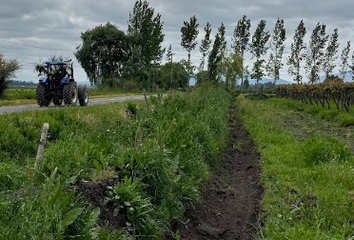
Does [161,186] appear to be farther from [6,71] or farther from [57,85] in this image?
[6,71]

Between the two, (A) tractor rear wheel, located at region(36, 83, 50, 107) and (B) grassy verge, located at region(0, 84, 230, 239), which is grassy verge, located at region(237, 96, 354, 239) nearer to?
(B) grassy verge, located at region(0, 84, 230, 239)

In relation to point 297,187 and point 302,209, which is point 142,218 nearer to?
point 302,209

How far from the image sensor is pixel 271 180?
8.07 m

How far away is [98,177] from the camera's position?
4992 millimetres

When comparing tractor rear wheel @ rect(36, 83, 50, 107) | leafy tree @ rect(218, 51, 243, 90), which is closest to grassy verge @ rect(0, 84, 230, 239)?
tractor rear wheel @ rect(36, 83, 50, 107)

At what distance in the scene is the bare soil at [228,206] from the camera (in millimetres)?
5926

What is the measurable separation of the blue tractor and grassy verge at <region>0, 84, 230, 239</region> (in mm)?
5890

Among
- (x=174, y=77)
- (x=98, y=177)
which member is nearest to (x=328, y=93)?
(x=98, y=177)

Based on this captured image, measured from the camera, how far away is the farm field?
12.4 ft

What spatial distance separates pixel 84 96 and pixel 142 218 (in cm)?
1407

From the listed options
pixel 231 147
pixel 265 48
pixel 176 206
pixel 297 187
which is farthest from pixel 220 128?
pixel 265 48

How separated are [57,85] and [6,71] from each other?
33.0ft

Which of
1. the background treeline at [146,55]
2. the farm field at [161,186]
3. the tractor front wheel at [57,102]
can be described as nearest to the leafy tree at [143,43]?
the background treeline at [146,55]

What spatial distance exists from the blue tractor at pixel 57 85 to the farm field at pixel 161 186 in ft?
16.2
